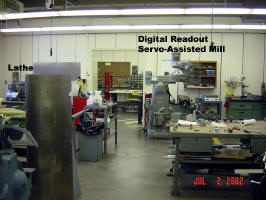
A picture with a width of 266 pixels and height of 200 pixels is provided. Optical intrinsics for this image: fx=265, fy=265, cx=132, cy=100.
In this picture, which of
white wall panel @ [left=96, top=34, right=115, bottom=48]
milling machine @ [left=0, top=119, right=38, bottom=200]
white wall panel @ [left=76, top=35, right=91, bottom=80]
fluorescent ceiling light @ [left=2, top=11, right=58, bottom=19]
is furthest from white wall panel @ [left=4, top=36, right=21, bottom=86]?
milling machine @ [left=0, top=119, right=38, bottom=200]

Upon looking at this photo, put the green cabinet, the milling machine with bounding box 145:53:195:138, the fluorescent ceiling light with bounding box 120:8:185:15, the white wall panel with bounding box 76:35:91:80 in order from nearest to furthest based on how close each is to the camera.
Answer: the fluorescent ceiling light with bounding box 120:8:185:15 → the milling machine with bounding box 145:53:195:138 → the green cabinet → the white wall panel with bounding box 76:35:91:80

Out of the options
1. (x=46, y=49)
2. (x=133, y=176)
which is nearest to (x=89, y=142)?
(x=133, y=176)

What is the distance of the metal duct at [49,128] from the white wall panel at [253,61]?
7.18 metres

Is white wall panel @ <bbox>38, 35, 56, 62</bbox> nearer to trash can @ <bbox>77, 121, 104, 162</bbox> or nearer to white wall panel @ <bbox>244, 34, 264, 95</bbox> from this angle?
trash can @ <bbox>77, 121, 104, 162</bbox>

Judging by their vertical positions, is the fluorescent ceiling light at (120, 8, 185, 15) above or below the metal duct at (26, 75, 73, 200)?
above

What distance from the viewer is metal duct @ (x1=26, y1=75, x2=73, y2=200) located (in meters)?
2.16

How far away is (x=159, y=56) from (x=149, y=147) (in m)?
4.11

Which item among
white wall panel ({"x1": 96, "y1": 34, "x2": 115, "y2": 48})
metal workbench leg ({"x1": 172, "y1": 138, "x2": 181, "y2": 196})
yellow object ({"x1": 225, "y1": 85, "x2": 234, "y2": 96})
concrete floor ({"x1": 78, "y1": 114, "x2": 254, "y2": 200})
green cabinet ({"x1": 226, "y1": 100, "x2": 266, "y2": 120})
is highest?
white wall panel ({"x1": 96, "y1": 34, "x2": 115, "y2": 48})

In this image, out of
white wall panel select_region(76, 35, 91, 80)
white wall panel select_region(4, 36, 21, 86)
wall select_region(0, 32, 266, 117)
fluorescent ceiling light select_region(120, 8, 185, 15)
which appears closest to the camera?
fluorescent ceiling light select_region(120, 8, 185, 15)

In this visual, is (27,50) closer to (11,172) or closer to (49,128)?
(49,128)

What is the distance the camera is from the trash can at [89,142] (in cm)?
415

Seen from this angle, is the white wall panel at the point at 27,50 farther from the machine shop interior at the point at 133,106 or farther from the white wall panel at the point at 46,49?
the white wall panel at the point at 46,49

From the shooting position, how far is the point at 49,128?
86.0 inches

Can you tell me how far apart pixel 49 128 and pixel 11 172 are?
0.58m
